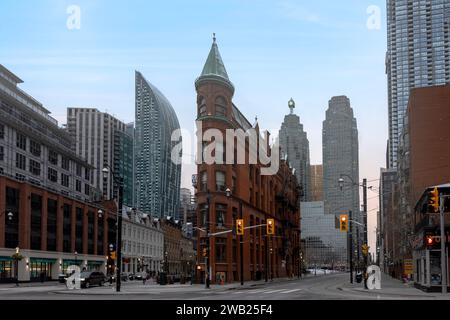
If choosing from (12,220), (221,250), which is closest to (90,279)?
(221,250)

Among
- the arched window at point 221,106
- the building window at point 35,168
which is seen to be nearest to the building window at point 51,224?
the building window at point 35,168

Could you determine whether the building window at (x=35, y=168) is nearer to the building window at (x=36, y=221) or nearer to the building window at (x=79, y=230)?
the building window at (x=79, y=230)

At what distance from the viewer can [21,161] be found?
10600cm

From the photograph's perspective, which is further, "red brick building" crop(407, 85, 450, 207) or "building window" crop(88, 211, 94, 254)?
"building window" crop(88, 211, 94, 254)

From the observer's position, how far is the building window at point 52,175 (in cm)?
11712

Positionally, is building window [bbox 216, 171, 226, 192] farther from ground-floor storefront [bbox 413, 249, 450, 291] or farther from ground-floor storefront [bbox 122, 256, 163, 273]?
ground-floor storefront [bbox 122, 256, 163, 273]

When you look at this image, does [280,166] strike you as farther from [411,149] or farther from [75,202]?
[411,149]

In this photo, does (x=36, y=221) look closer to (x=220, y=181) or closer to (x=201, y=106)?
(x=220, y=181)

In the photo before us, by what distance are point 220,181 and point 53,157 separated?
6032 centimetres

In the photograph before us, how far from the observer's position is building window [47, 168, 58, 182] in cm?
11712

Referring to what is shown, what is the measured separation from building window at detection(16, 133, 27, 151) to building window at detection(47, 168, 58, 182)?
1079 cm

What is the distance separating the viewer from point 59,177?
122 meters

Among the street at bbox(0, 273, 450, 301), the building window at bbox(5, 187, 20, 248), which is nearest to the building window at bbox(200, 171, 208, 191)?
the street at bbox(0, 273, 450, 301)

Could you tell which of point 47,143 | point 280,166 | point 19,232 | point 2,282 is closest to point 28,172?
point 47,143
